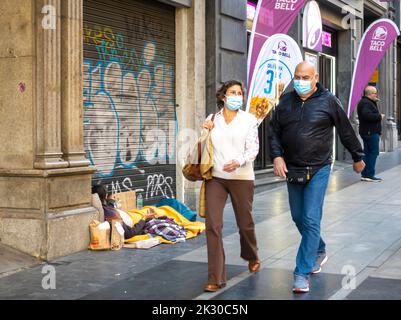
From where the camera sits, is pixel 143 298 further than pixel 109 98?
No

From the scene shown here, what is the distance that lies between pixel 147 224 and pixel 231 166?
2.80 metres

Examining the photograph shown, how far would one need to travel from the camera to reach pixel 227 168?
A: 5562 mm

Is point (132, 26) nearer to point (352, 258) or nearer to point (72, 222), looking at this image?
point (72, 222)

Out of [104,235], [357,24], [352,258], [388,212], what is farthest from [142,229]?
[357,24]

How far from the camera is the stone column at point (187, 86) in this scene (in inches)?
410

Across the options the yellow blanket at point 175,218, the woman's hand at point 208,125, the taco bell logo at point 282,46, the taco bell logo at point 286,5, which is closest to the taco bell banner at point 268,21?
the taco bell logo at point 286,5

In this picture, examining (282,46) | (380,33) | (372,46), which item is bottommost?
(282,46)

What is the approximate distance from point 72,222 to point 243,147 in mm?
2425

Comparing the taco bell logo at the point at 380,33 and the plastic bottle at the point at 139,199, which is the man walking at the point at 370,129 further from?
the plastic bottle at the point at 139,199

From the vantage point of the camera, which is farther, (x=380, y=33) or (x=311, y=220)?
(x=380, y=33)

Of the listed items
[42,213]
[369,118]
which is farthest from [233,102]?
[369,118]

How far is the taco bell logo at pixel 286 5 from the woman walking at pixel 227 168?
A: 5739mm

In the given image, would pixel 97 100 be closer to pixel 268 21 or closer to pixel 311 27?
pixel 268 21

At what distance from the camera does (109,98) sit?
8922 mm
